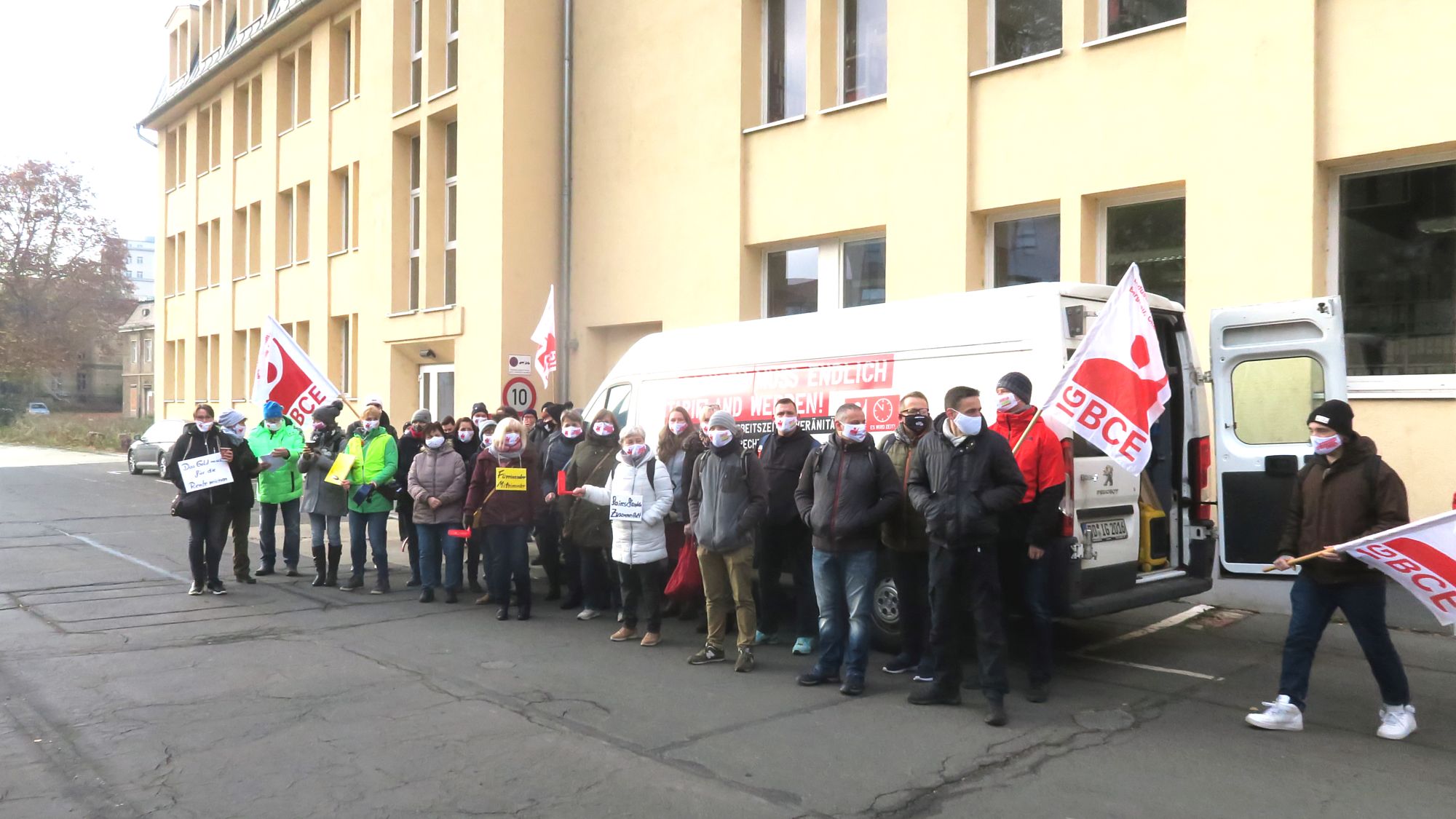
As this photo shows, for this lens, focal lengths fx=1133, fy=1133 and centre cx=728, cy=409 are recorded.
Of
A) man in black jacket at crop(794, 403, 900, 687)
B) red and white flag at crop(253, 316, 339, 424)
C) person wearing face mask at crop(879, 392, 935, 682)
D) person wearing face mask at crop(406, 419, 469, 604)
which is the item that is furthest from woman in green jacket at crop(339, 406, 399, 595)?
person wearing face mask at crop(879, 392, 935, 682)

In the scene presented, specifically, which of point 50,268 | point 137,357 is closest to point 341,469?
point 50,268

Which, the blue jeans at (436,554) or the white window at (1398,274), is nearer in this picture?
the white window at (1398,274)

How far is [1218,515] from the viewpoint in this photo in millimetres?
8258

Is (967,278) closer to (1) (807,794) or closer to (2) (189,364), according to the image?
(1) (807,794)

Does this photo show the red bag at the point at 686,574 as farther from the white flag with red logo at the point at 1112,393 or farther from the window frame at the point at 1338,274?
the window frame at the point at 1338,274

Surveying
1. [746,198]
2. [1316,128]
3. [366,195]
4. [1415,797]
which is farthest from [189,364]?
[1415,797]

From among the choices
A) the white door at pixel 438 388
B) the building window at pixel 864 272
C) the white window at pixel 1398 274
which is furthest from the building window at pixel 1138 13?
the white door at pixel 438 388

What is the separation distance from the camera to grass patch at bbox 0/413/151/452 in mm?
42438

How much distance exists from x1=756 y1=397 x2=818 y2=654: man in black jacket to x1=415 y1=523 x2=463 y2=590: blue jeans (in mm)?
3102

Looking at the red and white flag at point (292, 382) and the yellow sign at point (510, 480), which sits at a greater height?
the red and white flag at point (292, 382)

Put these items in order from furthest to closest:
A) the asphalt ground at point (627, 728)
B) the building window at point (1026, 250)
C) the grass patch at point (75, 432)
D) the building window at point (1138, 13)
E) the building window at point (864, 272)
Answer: the grass patch at point (75, 432), the building window at point (864, 272), the building window at point (1026, 250), the building window at point (1138, 13), the asphalt ground at point (627, 728)

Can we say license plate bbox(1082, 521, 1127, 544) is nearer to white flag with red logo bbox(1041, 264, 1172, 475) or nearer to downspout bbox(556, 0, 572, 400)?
white flag with red logo bbox(1041, 264, 1172, 475)

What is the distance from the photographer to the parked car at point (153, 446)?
2677 centimetres

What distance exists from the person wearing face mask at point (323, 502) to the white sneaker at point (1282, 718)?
7939 millimetres
